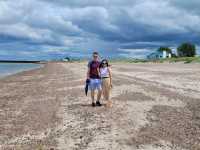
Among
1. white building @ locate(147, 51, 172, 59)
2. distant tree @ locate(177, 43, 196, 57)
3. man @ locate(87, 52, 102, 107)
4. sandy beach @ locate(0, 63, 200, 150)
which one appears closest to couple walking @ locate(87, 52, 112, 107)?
man @ locate(87, 52, 102, 107)

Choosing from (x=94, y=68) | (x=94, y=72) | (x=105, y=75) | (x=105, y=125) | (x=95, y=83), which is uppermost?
(x=94, y=68)

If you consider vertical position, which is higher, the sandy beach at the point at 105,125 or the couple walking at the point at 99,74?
the couple walking at the point at 99,74

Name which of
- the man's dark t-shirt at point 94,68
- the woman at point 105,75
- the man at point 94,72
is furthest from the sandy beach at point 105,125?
the man's dark t-shirt at point 94,68

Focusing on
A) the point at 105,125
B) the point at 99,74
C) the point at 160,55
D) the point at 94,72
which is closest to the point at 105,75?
the point at 99,74

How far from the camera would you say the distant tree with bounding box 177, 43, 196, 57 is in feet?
461

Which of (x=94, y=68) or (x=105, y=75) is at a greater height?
(x=94, y=68)

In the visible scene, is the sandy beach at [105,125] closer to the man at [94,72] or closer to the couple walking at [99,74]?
the couple walking at [99,74]

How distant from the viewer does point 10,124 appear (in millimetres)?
12688

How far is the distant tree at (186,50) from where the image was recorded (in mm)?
140625

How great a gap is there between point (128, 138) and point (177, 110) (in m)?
4.90

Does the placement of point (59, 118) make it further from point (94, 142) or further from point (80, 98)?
point (80, 98)

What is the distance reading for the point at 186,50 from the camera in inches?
5600

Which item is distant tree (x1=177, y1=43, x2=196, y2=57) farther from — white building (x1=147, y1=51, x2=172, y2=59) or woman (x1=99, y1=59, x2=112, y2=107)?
woman (x1=99, y1=59, x2=112, y2=107)

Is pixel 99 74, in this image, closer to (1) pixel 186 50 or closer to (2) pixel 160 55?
(1) pixel 186 50
